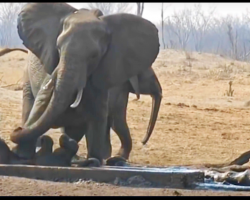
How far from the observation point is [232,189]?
5191 millimetres

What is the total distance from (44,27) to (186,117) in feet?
20.2

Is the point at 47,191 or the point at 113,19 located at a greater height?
the point at 113,19

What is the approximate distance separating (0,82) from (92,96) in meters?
10.9

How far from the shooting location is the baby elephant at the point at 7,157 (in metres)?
5.53

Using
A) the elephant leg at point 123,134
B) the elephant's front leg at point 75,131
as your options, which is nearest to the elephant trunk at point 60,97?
the elephant's front leg at point 75,131

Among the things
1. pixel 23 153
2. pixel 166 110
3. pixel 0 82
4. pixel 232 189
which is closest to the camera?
pixel 232 189

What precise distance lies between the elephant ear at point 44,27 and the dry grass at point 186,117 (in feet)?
7.83

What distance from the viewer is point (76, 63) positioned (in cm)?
604

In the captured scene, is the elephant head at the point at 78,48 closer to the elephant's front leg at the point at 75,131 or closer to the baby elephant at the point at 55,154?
the baby elephant at the point at 55,154

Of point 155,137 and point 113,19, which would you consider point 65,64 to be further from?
point 155,137

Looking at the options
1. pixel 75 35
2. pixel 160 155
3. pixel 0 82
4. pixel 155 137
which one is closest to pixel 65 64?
pixel 75 35

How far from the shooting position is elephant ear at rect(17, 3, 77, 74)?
6637 mm

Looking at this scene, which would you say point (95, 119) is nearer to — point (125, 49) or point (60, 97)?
point (60, 97)

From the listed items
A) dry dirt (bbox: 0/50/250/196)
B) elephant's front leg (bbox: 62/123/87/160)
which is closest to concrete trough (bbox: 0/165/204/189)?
dry dirt (bbox: 0/50/250/196)
